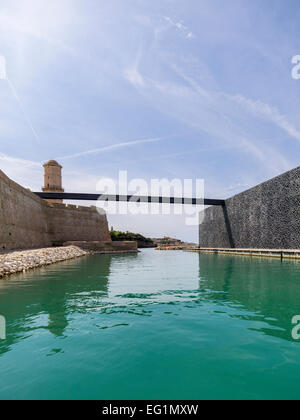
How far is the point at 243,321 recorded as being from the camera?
16.0 ft

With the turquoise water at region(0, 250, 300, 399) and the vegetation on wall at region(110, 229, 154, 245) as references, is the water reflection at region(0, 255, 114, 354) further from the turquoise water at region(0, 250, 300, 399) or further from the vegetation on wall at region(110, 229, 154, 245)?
the vegetation on wall at region(110, 229, 154, 245)

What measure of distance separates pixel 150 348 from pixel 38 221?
A: 30004 mm

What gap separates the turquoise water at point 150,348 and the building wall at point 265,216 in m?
16.9

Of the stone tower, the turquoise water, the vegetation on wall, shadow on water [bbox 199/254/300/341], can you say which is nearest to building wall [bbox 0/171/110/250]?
the stone tower

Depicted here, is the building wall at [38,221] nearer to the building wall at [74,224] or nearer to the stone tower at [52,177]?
the building wall at [74,224]

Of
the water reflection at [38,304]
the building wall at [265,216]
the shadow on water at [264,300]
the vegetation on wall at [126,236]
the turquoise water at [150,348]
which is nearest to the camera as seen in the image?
the turquoise water at [150,348]

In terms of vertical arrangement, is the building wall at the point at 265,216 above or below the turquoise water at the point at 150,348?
above

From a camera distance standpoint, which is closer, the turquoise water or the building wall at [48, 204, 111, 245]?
the turquoise water

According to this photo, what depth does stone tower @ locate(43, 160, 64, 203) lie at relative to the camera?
4366 cm

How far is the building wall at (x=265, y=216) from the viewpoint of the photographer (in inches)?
844

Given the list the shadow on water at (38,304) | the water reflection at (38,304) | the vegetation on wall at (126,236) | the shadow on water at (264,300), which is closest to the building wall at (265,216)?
the shadow on water at (264,300)

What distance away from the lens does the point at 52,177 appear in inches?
1730

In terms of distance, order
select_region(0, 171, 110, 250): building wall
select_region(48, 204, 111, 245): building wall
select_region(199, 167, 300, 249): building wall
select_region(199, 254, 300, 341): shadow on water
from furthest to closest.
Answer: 1. select_region(48, 204, 111, 245): building wall
2. select_region(199, 167, 300, 249): building wall
3. select_region(0, 171, 110, 250): building wall
4. select_region(199, 254, 300, 341): shadow on water

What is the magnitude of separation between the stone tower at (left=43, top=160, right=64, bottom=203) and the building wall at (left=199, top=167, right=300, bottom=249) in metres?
28.3
